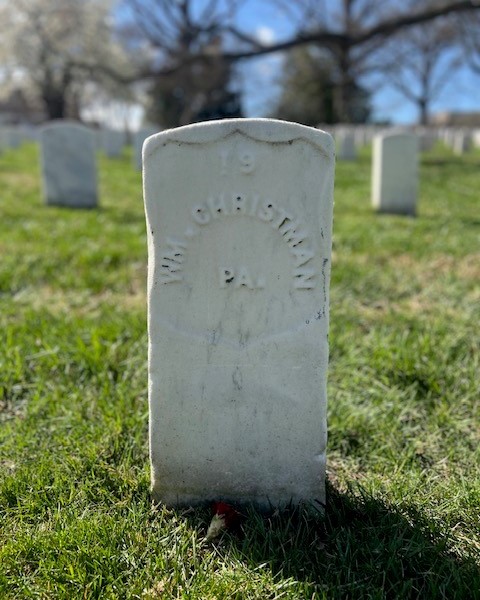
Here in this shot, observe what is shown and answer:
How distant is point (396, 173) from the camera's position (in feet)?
24.7

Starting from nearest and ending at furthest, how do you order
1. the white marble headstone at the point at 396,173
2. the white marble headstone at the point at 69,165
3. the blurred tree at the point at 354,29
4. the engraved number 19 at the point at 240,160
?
the engraved number 19 at the point at 240,160, the white marble headstone at the point at 396,173, the white marble headstone at the point at 69,165, the blurred tree at the point at 354,29

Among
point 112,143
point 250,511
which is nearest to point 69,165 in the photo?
point 250,511

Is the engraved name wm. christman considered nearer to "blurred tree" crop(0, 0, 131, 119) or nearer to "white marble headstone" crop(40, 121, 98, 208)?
"white marble headstone" crop(40, 121, 98, 208)

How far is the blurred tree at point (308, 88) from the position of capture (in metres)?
32.3

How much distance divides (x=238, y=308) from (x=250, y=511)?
693mm

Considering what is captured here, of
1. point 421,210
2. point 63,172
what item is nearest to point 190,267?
point 63,172

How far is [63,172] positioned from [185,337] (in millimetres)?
6366

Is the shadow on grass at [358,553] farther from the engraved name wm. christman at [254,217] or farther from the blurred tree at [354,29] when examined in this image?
the blurred tree at [354,29]

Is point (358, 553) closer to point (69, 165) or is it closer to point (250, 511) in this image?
point (250, 511)

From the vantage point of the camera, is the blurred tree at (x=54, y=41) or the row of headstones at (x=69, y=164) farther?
the blurred tree at (x=54, y=41)

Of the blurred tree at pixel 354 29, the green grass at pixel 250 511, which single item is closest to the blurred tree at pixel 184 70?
the blurred tree at pixel 354 29

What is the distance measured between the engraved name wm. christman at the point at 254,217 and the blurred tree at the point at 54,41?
34.2 m

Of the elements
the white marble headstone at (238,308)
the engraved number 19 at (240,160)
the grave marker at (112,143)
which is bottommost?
the white marble headstone at (238,308)

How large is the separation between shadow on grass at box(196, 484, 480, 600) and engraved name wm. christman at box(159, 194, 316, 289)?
2.57ft
